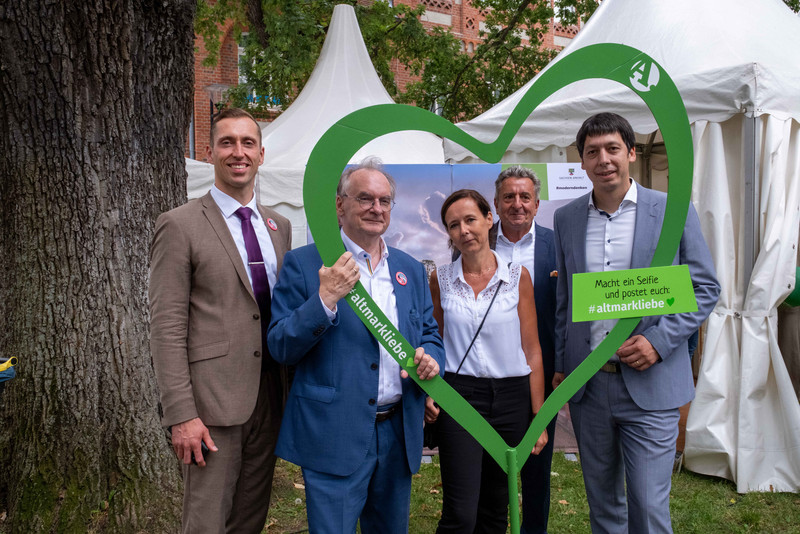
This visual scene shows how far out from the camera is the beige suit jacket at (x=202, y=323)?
191cm

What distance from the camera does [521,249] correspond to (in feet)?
8.96

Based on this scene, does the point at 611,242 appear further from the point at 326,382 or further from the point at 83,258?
the point at 83,258

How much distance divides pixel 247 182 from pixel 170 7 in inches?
55.9

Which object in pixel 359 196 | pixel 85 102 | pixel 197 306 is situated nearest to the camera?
pixel 359 196

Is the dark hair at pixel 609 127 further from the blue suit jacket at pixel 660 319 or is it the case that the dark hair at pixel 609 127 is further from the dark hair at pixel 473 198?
the dark hair at pixel 473 198

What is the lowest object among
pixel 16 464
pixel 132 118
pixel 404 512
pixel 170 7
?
pixel 16 464

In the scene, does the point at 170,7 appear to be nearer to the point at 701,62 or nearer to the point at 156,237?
the point at 156,237

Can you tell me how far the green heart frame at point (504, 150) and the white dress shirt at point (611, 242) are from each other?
168 mm

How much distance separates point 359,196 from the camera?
1.83 meters

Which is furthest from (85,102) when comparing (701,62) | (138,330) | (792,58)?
(792,58)

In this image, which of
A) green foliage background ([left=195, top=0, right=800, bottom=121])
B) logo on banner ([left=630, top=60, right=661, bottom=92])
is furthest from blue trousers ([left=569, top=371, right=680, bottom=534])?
green foliage background ([left=195, top=0, right=800, bottom=121])

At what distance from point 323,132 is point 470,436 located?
6174mm

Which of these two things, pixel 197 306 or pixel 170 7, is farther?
pixel 170 7

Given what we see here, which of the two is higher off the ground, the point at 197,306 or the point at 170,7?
the point at 170,7
